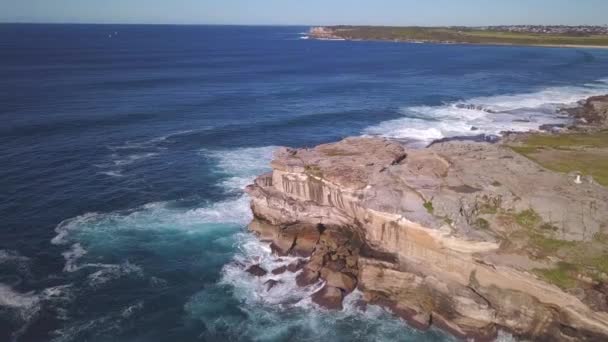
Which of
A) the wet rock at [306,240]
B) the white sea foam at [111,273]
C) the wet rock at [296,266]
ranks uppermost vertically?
the wet rock at [306,240]

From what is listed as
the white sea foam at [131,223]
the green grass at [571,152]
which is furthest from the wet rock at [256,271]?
the green grass at [571,152]

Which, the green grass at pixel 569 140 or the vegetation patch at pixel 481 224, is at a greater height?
the green grass at pixel 569 140

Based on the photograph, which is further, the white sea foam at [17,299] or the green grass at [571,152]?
the green grass at [571,152]

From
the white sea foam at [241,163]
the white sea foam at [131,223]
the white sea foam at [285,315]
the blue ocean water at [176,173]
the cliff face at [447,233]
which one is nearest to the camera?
the cliff face at [447,233]

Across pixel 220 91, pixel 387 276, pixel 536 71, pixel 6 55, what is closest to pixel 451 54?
pixel 536 71

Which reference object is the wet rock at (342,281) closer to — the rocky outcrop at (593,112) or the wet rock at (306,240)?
the wet rock at (306,240)

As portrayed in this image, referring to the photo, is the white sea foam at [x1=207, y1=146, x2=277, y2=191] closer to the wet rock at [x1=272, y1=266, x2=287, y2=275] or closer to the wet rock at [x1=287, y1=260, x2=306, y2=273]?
the wet rock at [x1=287, y1=260, x2=306, y2=273]

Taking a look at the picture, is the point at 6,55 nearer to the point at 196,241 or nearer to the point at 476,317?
the point at 196,241

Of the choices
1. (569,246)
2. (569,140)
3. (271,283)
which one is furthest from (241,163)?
(569,246)
